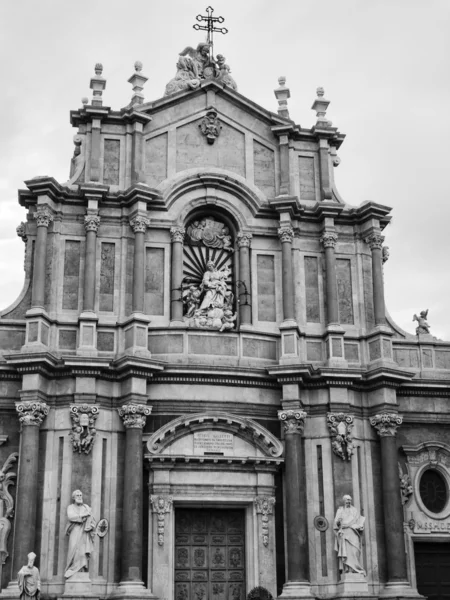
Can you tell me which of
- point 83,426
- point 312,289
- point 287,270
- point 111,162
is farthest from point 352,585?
point 111,162

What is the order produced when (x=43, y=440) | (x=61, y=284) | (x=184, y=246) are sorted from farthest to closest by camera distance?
(x=184, y=246), (x=61, y=284), (x=43, y=440)

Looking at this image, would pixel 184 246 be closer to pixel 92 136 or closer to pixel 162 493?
pixel 92 136

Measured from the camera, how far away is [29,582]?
706 inches

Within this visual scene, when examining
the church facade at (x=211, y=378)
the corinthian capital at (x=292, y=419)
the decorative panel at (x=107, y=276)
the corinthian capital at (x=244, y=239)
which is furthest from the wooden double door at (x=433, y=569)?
the decorative panel at (x=107, y=276)

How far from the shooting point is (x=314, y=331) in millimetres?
22031

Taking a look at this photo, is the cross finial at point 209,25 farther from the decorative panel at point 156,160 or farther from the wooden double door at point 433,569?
the wooden double door at point 433,569

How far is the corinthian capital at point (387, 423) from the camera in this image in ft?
68.9

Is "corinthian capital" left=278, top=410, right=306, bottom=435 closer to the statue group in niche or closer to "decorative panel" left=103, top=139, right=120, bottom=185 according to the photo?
the statue group in niche

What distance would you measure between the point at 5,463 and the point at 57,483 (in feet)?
4.10

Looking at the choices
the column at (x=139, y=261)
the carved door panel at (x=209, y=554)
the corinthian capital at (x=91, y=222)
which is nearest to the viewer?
the carved door panel at (x=209, y=554)

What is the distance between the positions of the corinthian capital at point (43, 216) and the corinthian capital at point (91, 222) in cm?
82

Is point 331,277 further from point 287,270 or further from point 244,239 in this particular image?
point 244,239

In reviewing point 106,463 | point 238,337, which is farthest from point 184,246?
point 106,463

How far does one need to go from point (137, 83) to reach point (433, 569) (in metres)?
13.4
